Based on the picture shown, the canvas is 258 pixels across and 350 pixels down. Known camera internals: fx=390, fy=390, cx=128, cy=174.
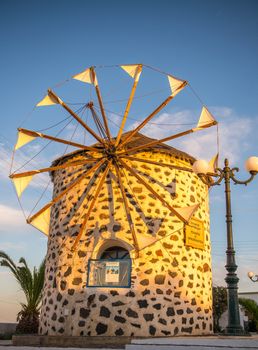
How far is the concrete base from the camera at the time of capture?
349 inches

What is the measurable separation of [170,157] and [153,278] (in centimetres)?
374

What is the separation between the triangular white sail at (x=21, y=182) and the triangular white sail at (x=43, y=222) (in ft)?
3.12

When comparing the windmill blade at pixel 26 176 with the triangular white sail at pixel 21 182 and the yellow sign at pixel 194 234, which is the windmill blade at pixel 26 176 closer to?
the triangular white sail at pixel 21 182

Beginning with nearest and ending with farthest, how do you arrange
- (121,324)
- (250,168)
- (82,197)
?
(250,168) → (121,324) → (82,197)

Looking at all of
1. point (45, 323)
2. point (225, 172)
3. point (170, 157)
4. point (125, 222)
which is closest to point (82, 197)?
point (125, 222)

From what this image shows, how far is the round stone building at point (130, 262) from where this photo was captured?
1012 centimetres

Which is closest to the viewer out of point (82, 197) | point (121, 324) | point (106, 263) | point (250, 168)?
point (250, 168)

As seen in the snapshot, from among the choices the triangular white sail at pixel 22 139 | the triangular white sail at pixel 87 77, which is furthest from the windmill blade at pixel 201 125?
the triangular white sail at pixel 22 139

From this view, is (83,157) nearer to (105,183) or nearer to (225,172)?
(105,183)

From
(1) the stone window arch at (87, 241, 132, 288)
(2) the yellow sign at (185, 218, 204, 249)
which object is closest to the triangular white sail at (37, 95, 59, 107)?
(1) the stone window arch at (87, 241, 132, 288)

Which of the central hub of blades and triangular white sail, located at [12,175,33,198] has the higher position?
the central hub of blades

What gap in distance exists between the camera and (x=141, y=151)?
11.7m

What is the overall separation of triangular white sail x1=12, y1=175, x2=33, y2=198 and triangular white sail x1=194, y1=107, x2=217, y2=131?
485 cm

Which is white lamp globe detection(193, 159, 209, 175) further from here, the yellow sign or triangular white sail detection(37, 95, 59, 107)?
triangular white sail detection(37, 95, 59, 107)
